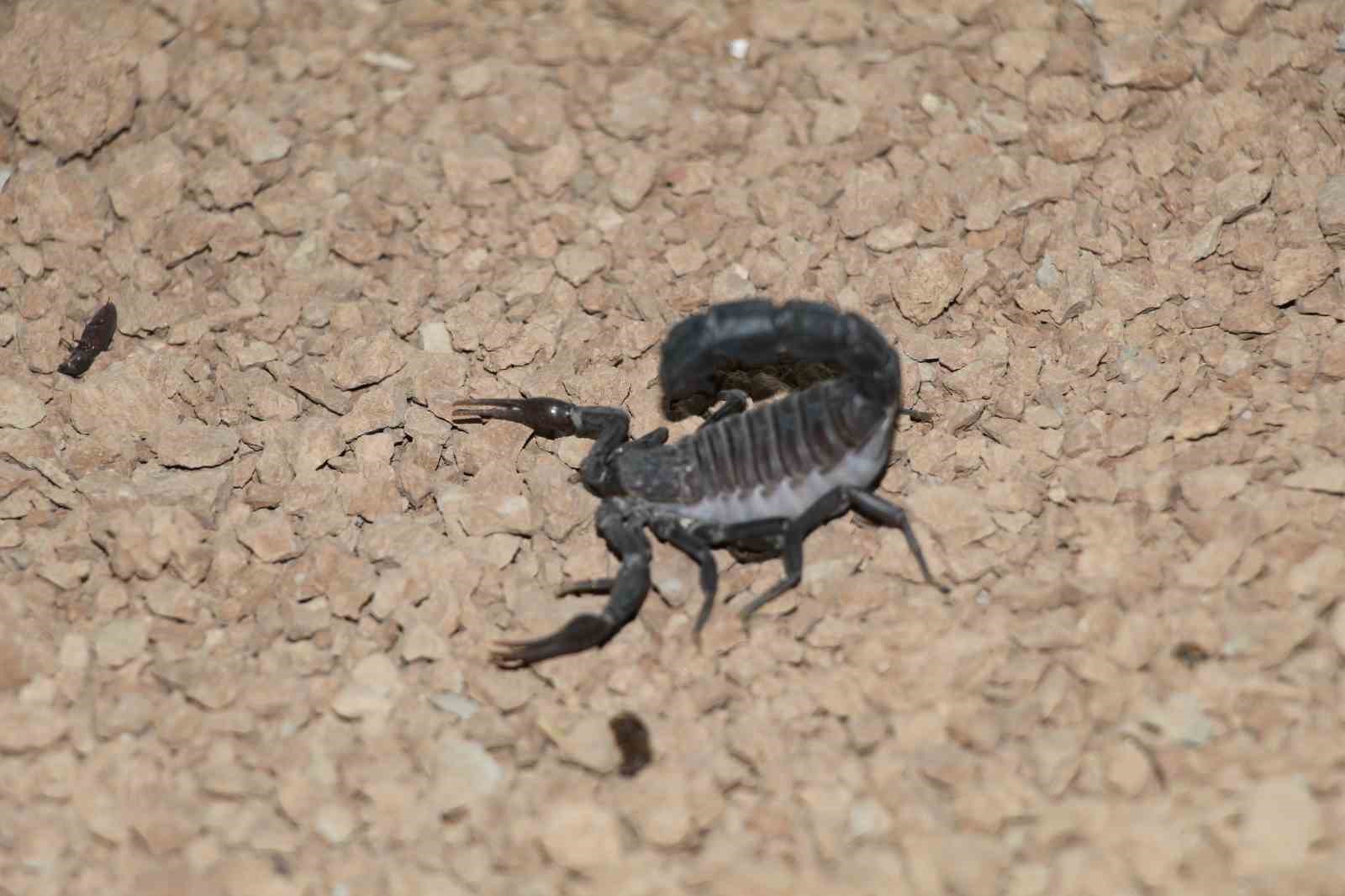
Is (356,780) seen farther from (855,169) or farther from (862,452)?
(855,169)

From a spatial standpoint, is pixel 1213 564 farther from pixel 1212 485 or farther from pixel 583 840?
pixel 583 840

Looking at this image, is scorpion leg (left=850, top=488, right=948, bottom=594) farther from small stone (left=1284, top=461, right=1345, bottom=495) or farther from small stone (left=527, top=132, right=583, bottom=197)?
small stone (left=527, top=132, right=583, bottom=197)

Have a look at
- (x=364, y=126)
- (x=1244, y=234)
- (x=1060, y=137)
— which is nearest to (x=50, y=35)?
(x=364, y=126)

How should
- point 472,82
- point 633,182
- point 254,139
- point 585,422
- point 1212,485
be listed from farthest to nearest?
point 472,82, point 254,139, point 633,182, point 585,422, point 1212,485

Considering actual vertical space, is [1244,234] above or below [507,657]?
above

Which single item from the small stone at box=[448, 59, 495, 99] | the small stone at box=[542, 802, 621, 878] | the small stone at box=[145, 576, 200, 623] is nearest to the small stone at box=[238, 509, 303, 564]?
the small stone at box=[145, 576, 200, 623]

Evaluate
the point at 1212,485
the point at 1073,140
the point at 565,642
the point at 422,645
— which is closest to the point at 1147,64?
the point at 1073,140
